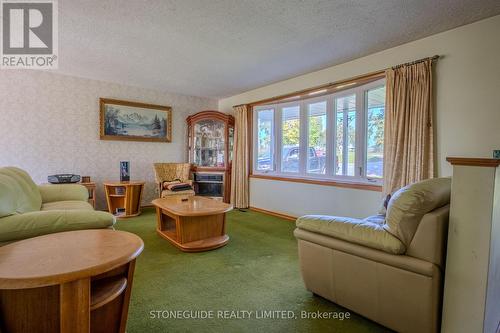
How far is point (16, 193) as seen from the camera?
2105mm

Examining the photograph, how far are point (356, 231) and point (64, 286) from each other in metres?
1.54

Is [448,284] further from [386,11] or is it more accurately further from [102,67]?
[102,67]

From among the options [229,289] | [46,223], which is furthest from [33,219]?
[229,289]

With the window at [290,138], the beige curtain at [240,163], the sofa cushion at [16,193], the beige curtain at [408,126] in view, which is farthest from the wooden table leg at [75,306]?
the beige curtain at [240,163]

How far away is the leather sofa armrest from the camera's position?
3190mm

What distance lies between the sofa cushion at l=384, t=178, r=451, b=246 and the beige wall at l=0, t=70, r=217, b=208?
15.6ft

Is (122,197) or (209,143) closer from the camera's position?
(122,197)

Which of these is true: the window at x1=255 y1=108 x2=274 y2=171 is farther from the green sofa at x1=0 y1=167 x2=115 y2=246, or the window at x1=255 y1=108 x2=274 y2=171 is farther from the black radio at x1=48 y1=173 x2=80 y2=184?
the green sofa at x1=0 y1=167 x2=115 y2=246

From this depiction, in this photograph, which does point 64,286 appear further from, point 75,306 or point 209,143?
point 209,143

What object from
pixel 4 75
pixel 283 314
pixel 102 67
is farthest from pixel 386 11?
pixel 4 75

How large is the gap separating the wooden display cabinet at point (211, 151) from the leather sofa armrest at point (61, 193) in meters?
2.39

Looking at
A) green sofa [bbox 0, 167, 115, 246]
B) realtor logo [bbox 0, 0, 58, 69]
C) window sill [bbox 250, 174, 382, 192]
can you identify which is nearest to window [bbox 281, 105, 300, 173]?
window sill [bbox 250, 174, 382, 192]

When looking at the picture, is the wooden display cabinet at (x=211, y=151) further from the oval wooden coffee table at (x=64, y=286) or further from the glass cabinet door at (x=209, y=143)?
the oval wooden coffee table at (x=64, y=286)

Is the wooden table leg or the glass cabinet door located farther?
the glass cabinet door
